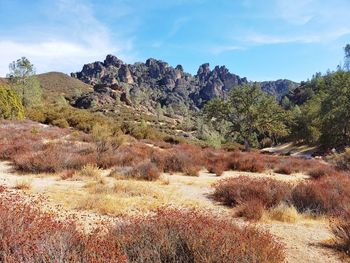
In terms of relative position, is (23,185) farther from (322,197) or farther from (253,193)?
(322,197)

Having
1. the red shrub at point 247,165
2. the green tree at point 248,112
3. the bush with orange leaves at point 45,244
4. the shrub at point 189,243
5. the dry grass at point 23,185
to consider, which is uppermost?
the green tree at point 248,112

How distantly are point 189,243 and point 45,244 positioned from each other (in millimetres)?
1816

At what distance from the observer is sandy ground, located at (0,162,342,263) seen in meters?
6.59

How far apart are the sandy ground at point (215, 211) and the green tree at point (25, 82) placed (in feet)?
156

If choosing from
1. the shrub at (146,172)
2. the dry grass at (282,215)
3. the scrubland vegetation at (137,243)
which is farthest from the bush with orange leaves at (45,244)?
the shrub at (146,172)

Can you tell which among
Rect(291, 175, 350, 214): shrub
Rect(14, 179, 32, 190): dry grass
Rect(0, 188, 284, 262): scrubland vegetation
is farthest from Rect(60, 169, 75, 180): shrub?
Rect(0, 188, 284, 262): scrubland vegetation

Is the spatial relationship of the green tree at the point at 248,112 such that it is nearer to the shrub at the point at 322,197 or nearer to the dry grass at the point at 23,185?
the shrub at the point at 322,197

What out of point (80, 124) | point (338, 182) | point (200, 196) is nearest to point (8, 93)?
point (80, 124)

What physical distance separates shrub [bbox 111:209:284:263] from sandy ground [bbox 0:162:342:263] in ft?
3.75

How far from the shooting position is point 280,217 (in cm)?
892

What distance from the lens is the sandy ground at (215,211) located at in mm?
6586

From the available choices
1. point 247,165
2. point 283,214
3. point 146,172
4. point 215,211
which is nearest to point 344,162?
point 247,165

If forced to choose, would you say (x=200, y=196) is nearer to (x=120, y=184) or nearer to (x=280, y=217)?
(x=120, y=184)

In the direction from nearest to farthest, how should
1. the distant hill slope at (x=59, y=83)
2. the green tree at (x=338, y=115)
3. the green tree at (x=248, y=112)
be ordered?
the green tree at (x=248, y=112)
the green tree at (x=338, y=115)
the distant hill slope at (x=59, y=83)
